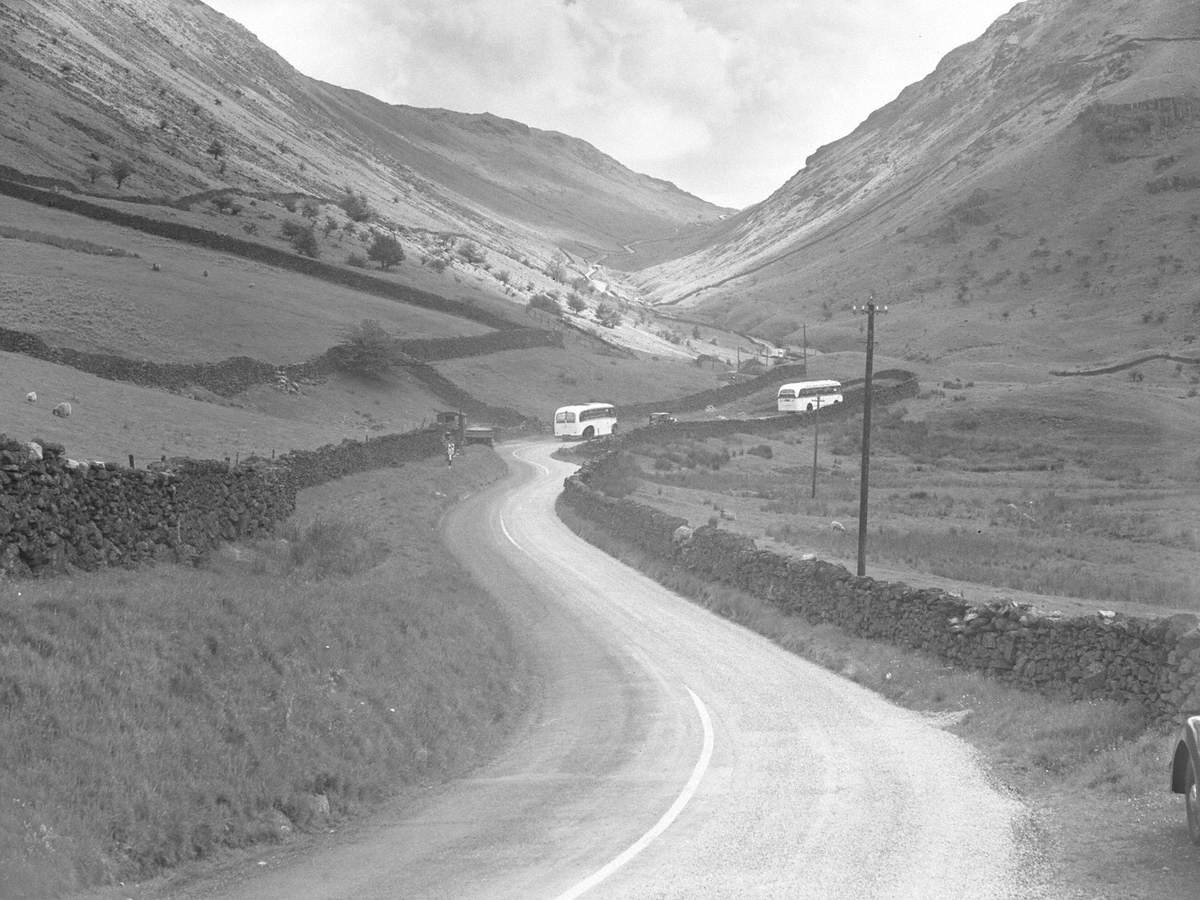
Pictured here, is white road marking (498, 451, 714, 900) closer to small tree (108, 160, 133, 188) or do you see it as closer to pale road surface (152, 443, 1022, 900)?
pale road surface (152, 443, 1022, 900)

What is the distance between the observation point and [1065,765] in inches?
608

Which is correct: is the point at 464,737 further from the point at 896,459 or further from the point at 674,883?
the point at 896,459

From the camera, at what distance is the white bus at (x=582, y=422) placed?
86375mm

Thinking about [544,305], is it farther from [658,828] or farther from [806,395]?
[658,828]

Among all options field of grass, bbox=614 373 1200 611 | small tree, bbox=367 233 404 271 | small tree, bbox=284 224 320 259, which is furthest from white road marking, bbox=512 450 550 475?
small tree, bbox=367 233 404 271

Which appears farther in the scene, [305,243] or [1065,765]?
[305,243]

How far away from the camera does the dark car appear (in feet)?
36.9

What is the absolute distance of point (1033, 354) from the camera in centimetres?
13388

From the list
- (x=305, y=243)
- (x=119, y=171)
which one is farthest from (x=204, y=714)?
(x=119, y=171)

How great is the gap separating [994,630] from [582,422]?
66322 millimetres

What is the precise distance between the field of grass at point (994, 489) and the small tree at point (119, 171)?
6234cm

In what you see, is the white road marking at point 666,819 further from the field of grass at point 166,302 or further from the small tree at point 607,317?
the small tree at point 607,317

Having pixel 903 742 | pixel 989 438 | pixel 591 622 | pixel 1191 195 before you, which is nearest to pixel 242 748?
pixel 903 742

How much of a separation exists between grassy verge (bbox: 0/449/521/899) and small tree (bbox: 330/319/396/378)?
6108 centimetres
